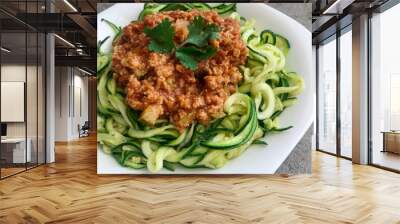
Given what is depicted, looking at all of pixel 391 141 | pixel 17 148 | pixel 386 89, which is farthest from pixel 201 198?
pixel 386 89

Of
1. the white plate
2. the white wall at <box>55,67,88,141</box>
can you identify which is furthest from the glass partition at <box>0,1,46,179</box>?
the white wall at <box>55,67,88,141</box>

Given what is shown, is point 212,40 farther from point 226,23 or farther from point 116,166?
point 116,166

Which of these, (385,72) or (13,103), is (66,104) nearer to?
(13,103)

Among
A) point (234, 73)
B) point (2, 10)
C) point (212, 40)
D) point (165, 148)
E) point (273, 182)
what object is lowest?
point (273, 182)

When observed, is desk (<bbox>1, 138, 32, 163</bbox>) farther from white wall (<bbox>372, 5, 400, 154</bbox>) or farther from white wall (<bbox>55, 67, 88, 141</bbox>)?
white wall (<bbox>55, 67, 88, 141</bbox>)

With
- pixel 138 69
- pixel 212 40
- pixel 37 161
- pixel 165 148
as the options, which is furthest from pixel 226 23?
pixel 37 161

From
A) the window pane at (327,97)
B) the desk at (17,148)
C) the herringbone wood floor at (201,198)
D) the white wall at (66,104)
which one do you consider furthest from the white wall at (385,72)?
the white wall at (66,104)

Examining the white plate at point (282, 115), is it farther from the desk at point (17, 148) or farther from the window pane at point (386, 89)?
the window pane at point (386, 89)
